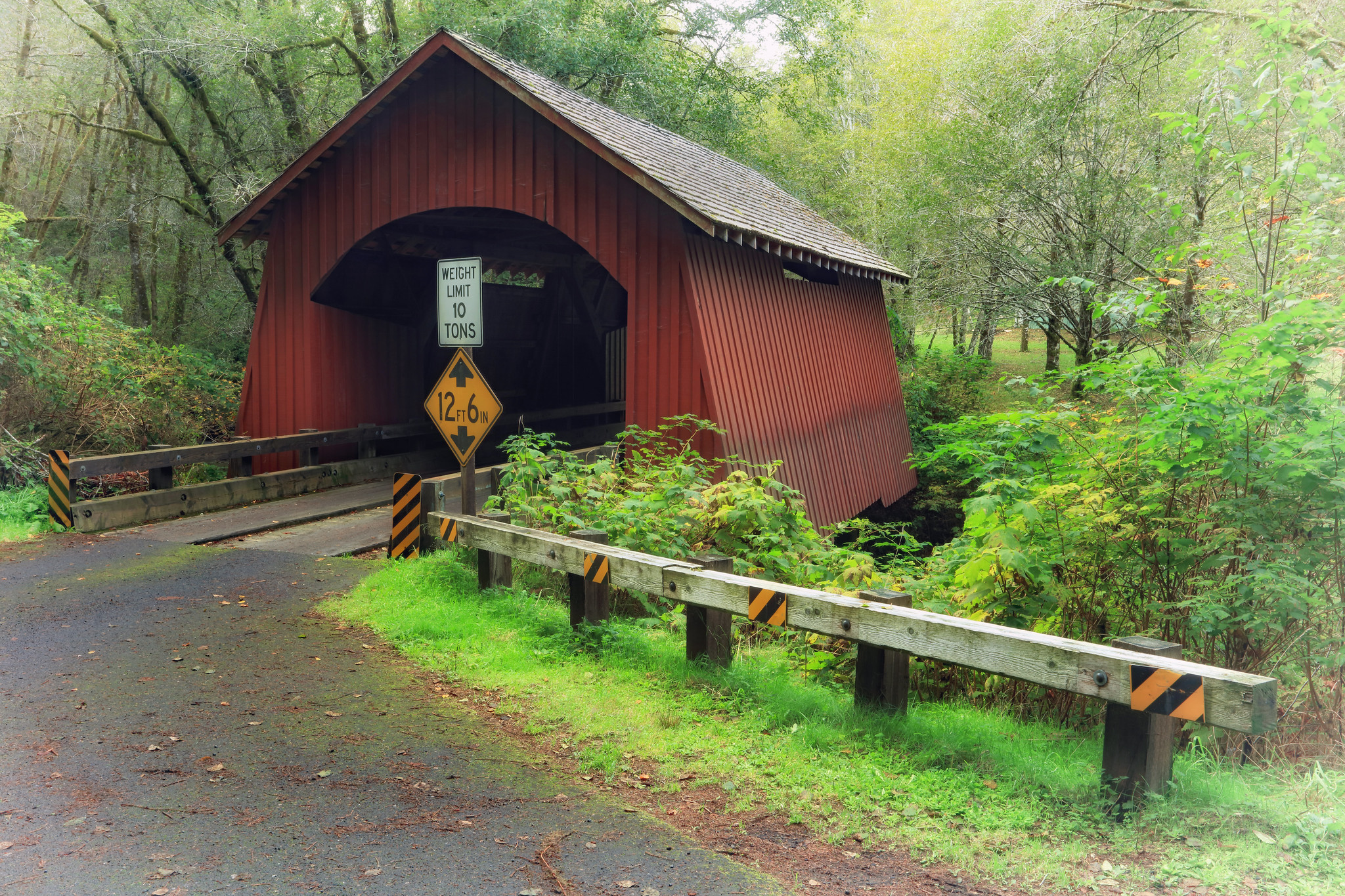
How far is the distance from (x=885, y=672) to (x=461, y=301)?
3972mm

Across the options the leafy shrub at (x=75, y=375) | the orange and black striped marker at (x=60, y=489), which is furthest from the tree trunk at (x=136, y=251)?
the orange and black striped marker at (x=60, y=489)

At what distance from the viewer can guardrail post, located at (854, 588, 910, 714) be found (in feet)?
13.5

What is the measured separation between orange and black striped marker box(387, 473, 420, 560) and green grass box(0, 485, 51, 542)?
137 inches

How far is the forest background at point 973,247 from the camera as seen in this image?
460 cm

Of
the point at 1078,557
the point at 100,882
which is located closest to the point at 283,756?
the point at 100,882

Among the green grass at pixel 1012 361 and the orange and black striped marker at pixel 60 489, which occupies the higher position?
the green grass at pixel 1012 361

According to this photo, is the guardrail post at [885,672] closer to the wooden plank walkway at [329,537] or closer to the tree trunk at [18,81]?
the wooden plank walkway at [329,537]

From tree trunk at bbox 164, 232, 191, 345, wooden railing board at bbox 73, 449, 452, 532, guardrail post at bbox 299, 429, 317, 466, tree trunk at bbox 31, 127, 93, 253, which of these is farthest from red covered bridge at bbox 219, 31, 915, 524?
tree trunk at bbox 31, 127, 93, 253

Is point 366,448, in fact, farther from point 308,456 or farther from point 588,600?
point 588,600

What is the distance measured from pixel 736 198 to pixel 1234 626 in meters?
8.37

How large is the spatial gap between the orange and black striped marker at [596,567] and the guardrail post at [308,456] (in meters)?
7.54

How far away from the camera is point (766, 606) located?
4309 mm

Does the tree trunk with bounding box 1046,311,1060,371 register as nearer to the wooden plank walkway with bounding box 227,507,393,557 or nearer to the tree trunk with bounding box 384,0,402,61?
the tree trunk with bounding box 384,0,402,61

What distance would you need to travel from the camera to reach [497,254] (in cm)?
1483
